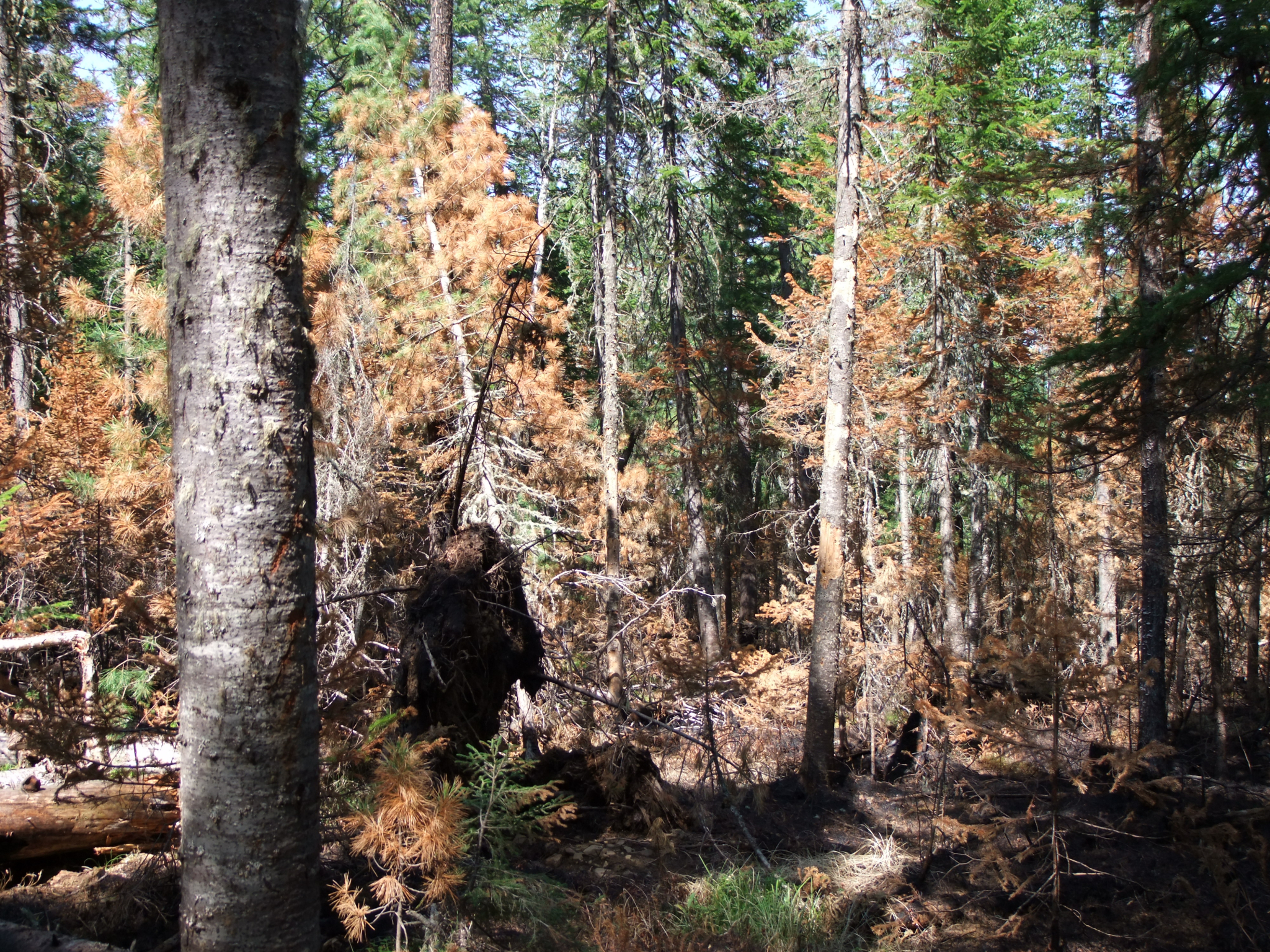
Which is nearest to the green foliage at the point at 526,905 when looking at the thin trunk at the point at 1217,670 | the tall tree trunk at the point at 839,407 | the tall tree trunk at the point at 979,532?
the tall tree trunk at the point at 839,407

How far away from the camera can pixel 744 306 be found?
18688 millimetres

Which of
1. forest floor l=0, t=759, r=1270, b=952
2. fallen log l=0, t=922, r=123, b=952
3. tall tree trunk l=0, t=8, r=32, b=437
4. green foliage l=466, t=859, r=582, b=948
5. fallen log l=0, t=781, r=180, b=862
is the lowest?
forest floor l=0, t=759, r=1270, b=952

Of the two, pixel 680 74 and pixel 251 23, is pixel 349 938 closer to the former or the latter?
pixel 251 23

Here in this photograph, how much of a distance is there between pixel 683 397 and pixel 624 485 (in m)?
2.47

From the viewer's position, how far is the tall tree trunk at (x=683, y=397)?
48.3ft

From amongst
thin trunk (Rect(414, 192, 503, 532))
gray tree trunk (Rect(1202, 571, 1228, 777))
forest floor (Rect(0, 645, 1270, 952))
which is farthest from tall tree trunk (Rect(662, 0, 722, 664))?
gray tree trunk (Rect(1202, 571, 1228, 777))

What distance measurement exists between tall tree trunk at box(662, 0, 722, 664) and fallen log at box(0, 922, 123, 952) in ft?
39.4

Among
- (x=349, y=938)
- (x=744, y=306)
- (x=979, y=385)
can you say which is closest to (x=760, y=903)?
(x=349, y=938)

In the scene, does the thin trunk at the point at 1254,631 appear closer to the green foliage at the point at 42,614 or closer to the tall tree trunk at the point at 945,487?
the tall tree trunk at the point at 945,487

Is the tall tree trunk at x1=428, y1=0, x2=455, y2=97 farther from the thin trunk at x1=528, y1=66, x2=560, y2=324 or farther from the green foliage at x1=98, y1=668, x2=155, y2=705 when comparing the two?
the green foliage at x1=98, y1=668, x2=155, y2=705

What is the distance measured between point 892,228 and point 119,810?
13.9 meters

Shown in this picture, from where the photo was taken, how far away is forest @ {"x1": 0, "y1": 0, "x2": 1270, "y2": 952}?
7.76ft

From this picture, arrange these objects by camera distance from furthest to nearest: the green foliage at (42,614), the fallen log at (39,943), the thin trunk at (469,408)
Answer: the thin trunk at (469,408) < the green foliage at (42,614) < the fallen log at (39,943)

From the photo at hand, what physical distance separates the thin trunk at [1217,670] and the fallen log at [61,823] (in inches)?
315
